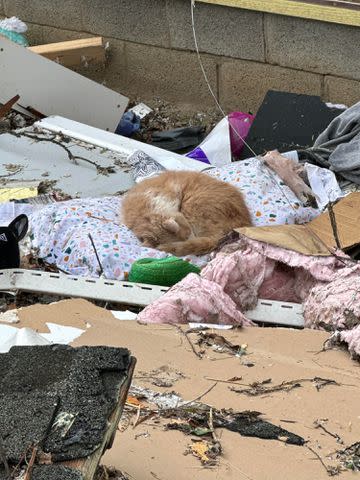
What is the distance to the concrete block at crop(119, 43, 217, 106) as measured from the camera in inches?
340

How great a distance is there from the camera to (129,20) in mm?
8953

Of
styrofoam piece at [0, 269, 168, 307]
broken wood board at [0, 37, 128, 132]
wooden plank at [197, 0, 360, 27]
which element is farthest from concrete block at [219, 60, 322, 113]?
styrofoam piece at [0, 269, 168, 307]

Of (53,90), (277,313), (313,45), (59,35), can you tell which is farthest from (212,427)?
(59,35)

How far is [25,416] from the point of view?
7.51 ft

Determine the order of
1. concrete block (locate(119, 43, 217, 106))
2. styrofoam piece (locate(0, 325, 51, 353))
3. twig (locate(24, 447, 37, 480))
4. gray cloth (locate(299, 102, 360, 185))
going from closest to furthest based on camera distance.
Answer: twig (locate(24, 447, 37, 480)) → styrofoam piece (locate(0, 325, 51, 353)) → gray cloth (locate(299, 102, 360, 185)) → concrete block (locate(119, 43, 217, 106))

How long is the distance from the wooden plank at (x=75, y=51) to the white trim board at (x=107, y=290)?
3.98 m

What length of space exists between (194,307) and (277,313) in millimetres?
518

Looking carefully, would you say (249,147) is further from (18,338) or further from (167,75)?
(18,338)

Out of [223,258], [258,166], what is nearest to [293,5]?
[258,166]

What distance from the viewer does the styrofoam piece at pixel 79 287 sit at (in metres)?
4.84

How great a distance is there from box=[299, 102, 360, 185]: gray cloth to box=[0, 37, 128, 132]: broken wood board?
6.73 ft

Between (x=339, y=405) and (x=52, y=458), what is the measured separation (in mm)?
1421

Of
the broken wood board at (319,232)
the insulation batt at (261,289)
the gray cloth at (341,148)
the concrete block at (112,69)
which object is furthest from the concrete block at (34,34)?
the insulation batt at (261,289)

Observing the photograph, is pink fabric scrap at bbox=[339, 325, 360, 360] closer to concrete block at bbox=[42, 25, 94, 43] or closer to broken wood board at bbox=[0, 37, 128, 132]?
broken wood board at bbox=[0, 37, 128, 132]
